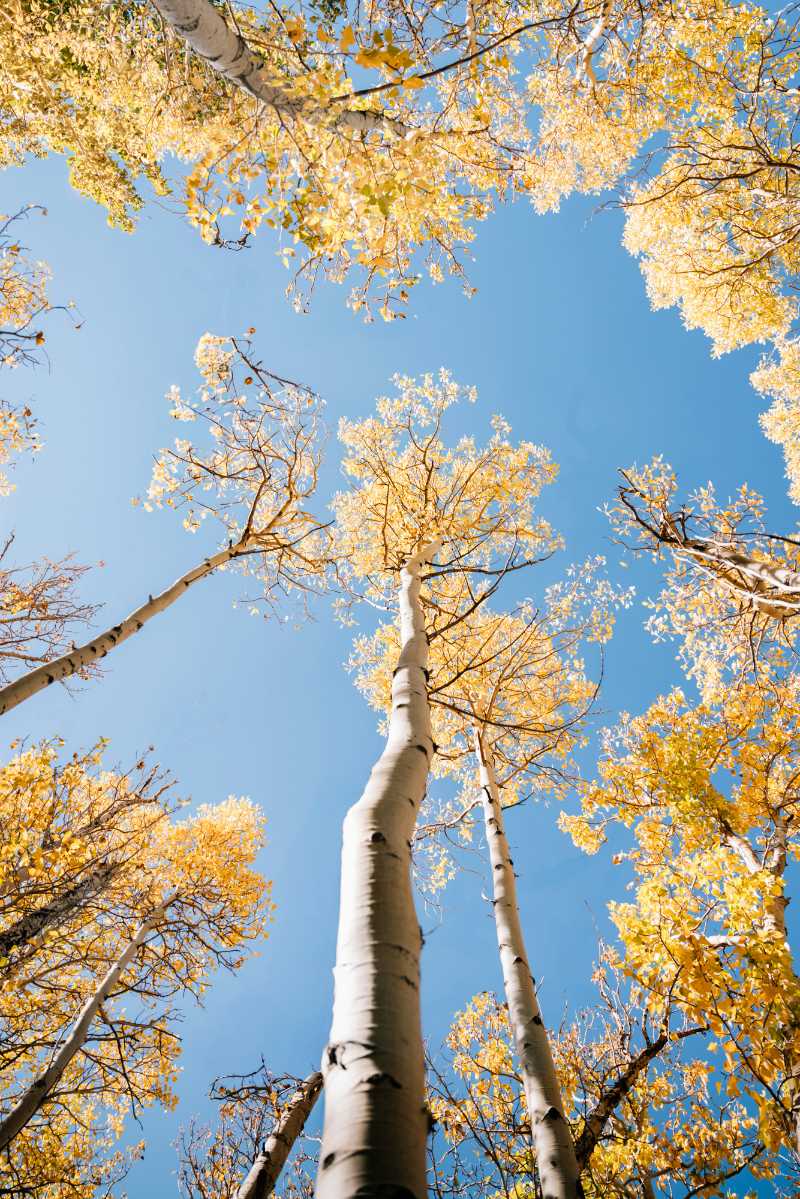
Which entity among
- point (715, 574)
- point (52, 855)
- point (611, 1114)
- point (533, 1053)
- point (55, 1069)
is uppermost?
point (715, 574)

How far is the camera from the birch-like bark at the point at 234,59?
2.77 meters

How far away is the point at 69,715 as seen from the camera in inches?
1937

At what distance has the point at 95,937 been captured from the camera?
780 cm

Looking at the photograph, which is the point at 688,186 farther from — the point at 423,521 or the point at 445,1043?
the point at 445,1043

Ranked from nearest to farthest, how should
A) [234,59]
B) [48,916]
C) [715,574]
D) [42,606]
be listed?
[234,59] < [715,574] < [48,916] < [42,606]

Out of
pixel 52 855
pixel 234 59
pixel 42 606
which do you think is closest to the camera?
pixel 234 59

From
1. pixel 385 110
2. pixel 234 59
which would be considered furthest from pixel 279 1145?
pixel 385 110

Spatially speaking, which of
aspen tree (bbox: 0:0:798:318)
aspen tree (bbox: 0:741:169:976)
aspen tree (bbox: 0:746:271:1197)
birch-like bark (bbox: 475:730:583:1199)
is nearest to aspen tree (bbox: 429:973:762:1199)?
birch-like bark (bbox: 475:730:583:1199)

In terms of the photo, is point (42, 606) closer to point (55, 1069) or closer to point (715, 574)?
point (55, 1069)

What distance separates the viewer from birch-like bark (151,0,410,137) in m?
2.77

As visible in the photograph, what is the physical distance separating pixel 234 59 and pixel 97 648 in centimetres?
408

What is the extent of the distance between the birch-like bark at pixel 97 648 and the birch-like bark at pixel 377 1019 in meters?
2.77

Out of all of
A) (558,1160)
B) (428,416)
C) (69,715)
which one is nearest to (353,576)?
(428,416)

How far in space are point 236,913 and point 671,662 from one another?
43.8 metres
